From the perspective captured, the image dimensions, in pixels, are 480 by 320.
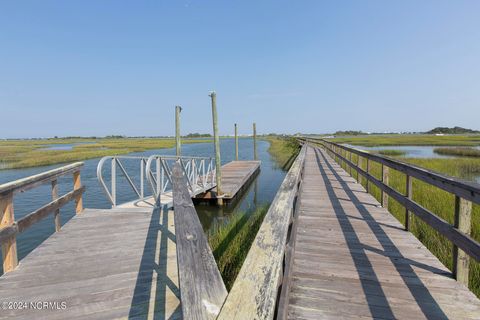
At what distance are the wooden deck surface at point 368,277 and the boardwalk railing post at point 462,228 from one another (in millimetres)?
96

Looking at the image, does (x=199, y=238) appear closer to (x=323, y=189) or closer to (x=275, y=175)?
(x=323, y=189)

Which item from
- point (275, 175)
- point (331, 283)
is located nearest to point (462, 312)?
point (331, 283)

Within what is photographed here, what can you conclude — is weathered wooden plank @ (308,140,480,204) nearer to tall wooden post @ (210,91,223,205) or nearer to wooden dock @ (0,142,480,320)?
wooden dock @ (0,142,480,320)

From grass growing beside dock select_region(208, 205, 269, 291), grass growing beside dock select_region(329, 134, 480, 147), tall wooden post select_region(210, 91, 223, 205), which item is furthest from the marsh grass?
grass growing beside dock select_region(329, 134, 480, 147)

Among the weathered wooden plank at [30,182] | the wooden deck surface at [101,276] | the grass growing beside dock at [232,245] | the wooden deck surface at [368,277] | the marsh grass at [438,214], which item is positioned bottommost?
the grass growing beside dock at [232,245]

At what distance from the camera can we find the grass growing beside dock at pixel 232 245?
4.84 m

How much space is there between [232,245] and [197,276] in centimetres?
504

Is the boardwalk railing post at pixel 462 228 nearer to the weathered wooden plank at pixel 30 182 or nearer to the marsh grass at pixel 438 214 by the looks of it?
the marsh grass at pixel 438 214

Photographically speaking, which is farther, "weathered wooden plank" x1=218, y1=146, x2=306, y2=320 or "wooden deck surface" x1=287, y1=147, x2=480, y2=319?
"wooden deck surface" x1=287, y1=147, x2=480, y2=319

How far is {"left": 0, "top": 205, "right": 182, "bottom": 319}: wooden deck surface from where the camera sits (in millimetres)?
2295

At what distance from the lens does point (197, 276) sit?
1.07 metres

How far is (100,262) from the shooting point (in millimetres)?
3156

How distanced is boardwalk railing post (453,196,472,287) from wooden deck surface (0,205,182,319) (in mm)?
2667

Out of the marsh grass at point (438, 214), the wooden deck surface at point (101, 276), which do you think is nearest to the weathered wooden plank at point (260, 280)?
the wooden deck surface at point (101, 276)
